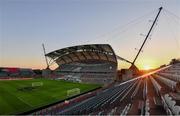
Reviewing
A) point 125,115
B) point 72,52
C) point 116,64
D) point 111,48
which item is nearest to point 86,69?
point 72,52

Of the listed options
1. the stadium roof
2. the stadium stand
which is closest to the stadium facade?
the stadium roof

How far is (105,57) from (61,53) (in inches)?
543

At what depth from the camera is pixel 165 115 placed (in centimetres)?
1497

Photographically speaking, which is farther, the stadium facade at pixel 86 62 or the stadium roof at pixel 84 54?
the stadium facade at pixel 86 62

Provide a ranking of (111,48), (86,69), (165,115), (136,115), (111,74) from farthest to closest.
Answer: (86,69) → (111,74) → (111,48) → (136,115) → (165,115)

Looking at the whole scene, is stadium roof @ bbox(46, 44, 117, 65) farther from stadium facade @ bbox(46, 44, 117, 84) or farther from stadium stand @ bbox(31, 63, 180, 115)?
stadium stand @ bbox(31, 63, 180, 115)

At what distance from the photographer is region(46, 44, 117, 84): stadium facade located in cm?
7550

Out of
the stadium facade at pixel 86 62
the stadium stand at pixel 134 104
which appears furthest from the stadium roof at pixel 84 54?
the stadium stand at pixel 134 104

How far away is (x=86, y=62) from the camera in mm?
93500

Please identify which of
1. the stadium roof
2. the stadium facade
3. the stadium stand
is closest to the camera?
the stadium stand

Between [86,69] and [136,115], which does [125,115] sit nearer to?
[136,115]

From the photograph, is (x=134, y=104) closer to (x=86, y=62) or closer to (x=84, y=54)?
(x=84, y=54)

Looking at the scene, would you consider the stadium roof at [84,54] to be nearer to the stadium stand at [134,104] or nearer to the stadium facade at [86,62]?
the stadium facade at [86,62]

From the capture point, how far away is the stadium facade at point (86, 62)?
75500 mm
